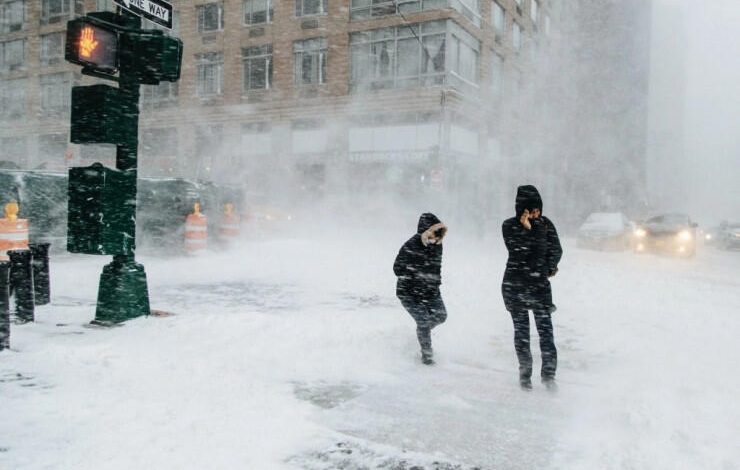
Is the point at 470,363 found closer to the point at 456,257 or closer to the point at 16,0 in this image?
the point at 456,257

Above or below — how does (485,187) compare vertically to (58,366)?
above

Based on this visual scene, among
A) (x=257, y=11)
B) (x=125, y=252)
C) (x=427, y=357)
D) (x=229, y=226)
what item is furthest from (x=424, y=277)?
(x=257, y=11)

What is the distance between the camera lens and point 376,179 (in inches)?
1048

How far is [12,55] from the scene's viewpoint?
126 feet

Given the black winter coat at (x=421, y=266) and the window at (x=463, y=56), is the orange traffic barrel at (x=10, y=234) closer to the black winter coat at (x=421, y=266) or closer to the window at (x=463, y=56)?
the black winter coat at (x=421, y=266)

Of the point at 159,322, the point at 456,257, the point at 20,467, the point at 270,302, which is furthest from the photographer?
the point at 456,257

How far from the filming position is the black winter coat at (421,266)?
5164mm

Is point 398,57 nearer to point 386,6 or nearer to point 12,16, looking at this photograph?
point 386,6

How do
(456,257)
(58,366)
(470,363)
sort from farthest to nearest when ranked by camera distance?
(456,257), (470,363), (58,366)

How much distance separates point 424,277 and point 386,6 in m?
23.5

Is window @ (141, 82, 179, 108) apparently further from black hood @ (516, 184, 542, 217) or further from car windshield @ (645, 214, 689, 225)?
black hood @ (516, 184, 542, 217)

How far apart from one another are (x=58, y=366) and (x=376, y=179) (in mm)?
22474

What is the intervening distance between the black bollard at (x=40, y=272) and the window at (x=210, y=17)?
26393 mm

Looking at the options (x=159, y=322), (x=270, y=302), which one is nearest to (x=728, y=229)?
(x=270, y=302)
